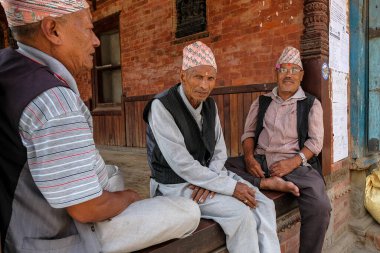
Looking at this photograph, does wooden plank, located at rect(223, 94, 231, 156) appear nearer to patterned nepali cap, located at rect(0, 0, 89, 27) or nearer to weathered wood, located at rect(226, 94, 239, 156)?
weathered wood, located at rect(226, 94, 239, 156)

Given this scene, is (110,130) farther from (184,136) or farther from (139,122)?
(184,136)

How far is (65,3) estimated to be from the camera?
1072 millimetres

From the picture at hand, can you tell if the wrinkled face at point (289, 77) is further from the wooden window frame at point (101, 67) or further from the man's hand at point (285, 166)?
the wooden window frame at point (101, 67)

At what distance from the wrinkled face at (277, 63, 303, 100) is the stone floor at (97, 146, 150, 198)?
63.0 inches

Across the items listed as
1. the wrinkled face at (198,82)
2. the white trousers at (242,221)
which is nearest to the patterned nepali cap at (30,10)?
the wrinkled face at (198,82)

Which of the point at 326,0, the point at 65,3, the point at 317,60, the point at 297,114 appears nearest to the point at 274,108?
the point at 297,114

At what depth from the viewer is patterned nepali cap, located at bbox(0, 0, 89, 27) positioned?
3.30 feet

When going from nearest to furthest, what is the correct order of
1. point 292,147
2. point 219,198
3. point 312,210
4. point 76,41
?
point 76,41 < point 219,198 < point 312,210 < point 292,147

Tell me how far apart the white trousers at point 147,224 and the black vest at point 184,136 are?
49 cm

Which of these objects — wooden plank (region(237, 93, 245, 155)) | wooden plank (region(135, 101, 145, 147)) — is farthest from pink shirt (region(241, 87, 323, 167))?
wooden plank (region(135, 101, 145, 147))

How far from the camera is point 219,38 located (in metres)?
3.66

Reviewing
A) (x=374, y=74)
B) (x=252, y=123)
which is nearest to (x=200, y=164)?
(x=252, y=123)

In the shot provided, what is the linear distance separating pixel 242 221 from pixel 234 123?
6.75 ft

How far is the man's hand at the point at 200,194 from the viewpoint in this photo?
1791 millimetres
